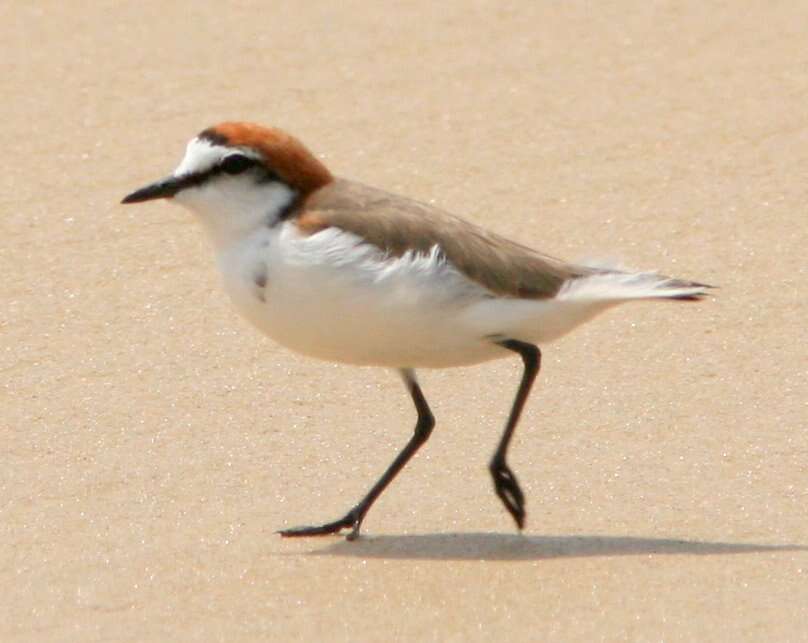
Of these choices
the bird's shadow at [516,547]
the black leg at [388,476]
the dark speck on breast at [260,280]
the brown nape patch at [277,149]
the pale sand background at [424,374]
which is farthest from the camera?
the brown nape patch at [277,149]

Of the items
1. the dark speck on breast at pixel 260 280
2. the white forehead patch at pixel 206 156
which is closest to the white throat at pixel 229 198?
the white forehead patch at pixel 206 156

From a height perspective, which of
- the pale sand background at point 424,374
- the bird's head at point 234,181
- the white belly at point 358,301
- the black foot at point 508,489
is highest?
the bird's head at point 234,181

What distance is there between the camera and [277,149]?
5.63 metres

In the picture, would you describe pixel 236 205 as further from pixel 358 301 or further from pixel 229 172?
pixel 358 301

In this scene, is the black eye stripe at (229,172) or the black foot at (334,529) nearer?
the black foot at (334,529)

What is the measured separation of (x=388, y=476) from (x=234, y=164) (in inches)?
38.8

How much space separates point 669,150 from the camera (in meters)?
8.12

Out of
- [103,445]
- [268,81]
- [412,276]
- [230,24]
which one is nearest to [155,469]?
[103,445]

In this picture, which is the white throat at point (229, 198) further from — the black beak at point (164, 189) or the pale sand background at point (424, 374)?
the pale sand background at point (424, 374)

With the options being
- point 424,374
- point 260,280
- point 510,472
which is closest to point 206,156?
point 260,280

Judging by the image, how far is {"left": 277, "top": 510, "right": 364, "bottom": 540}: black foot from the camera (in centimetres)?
548

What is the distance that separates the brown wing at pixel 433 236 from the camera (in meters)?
5.47

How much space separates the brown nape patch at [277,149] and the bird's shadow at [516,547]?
1.03 m

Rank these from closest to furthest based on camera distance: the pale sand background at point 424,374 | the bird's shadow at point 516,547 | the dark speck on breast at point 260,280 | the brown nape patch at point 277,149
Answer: the pale sand background at point 424,374
the bird's shadow at point 516,547
the dark speck on breast at point 260,280
the brown nape patch at point 277,149
